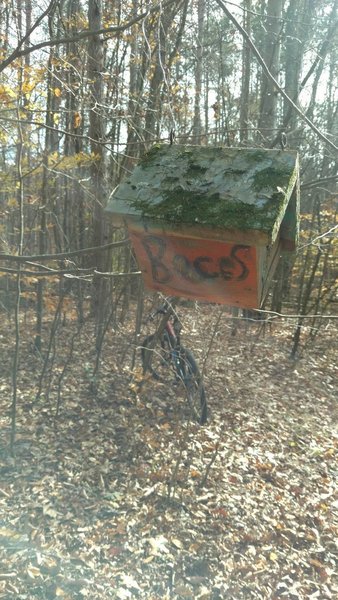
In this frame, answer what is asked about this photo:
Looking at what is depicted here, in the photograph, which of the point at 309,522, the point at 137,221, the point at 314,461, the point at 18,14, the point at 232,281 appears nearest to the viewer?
the point at 137,221

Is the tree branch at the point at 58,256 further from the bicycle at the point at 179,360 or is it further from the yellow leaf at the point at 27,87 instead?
the bicycle at the point at 179,360

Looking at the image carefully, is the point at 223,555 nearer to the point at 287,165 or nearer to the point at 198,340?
the point at 287,165

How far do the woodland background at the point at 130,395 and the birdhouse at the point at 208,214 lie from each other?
32cm

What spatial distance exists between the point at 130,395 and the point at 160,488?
1515 mm

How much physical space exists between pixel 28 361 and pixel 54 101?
11.4 ft

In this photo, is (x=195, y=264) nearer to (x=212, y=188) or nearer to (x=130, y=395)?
(x=212, y=188)

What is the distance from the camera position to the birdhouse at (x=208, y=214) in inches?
61.7

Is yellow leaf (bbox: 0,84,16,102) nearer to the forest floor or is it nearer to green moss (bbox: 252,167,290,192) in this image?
the forest floor

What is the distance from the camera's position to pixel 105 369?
6.05 m

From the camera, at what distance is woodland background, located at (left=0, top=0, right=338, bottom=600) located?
328cm

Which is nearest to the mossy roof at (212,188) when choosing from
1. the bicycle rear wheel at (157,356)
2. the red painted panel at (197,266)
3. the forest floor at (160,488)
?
the red painted panel at (197,266)

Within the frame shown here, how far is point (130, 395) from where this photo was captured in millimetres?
5543

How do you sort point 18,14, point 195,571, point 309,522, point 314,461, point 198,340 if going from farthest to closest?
point 198,340
point 18,14
point 314,461
point 309,522
point 195,571

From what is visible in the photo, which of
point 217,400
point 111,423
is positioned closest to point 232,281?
point 111,423
